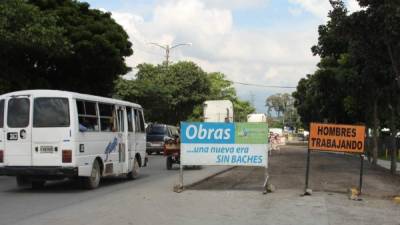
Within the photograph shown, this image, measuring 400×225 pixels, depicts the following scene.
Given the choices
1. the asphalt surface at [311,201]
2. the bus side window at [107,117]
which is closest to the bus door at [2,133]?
the bus side window at [107,117]

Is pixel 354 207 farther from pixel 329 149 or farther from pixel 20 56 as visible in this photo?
pixel 20 56

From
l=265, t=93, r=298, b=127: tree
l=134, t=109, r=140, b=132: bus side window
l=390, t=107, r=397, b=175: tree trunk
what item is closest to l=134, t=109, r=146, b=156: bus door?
l=134, t=109, r=140, b=132: bus side window

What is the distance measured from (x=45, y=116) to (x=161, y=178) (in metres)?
6.18

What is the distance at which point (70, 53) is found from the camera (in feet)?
88.7

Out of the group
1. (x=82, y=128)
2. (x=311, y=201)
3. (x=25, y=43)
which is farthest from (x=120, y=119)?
(x=311, y=201)

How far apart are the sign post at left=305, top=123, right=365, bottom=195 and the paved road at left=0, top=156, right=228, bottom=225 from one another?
11.9ft

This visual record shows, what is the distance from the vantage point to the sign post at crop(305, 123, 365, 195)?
15.3 metres

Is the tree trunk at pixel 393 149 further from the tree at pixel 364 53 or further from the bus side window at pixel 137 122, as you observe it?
the bus side window at pixel 137 122

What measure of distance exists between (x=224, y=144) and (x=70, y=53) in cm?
1276

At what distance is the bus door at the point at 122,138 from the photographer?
19219 millimetres

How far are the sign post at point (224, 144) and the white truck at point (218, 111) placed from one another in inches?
808

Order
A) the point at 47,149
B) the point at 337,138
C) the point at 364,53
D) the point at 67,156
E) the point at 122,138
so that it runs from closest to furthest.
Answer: the point at 337,138 < the point at 67,156 < the point at 47,149 < the point at 122,138 < the point at 364,53

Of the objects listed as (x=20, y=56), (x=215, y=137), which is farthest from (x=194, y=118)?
(x=215, y=137)

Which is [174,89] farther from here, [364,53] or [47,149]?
[47,149]
